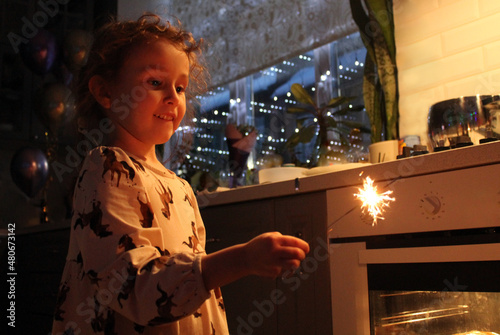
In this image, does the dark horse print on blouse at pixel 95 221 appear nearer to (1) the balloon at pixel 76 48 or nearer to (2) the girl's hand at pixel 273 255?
(2) the girl's hand at pixel 273 255

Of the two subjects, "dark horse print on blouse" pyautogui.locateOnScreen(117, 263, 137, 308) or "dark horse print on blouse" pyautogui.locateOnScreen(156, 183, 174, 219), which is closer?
"dark horse print on blouse" pyautogui.locateOnScreen(117, 263, 137, 308)

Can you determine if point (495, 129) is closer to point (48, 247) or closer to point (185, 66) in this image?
point (185, 66)

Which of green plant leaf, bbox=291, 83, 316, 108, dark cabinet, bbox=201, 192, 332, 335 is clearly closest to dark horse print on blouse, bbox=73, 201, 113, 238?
dark cabinet, bbox=201, 192, 332, 335

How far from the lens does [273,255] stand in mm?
558

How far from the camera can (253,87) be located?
301 cm

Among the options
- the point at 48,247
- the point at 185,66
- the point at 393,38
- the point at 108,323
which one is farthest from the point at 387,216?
the point at 48,247

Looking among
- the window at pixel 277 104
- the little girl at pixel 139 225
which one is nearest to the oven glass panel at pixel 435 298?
the little girl at pixel 139 225

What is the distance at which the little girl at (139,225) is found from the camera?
0.59 m

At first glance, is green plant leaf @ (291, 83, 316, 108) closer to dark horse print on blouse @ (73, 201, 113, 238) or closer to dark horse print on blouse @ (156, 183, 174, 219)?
dark horse print on blouse @ (156, 183, 174, 219)

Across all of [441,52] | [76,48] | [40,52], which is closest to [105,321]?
[441,52]

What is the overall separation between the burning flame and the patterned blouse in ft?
1.62

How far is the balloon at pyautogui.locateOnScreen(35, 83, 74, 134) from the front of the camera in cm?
315

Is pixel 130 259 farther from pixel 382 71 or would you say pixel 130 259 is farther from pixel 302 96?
pixel 302 96

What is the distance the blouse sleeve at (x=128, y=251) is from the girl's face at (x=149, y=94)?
0.10 meters
